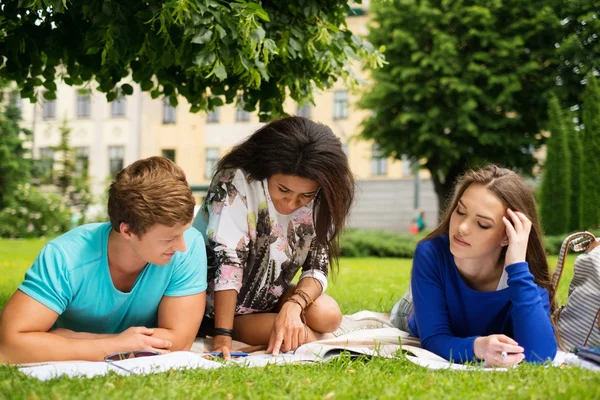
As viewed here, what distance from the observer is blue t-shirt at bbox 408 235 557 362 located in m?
3.74

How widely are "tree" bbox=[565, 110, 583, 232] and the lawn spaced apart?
18735 mm

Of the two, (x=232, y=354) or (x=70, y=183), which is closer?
(x=232, y=354)

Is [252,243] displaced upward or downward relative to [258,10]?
downward

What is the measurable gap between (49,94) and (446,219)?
4.06 meters

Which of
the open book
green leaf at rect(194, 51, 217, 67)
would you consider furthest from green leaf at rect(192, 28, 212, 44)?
the open book

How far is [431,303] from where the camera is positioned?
4.02 meters

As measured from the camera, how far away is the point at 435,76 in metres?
23.2

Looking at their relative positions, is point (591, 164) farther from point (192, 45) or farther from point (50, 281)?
point (50, 281)

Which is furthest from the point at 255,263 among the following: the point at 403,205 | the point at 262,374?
the point at 403,205

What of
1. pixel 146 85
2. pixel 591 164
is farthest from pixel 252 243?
pixel 591 164

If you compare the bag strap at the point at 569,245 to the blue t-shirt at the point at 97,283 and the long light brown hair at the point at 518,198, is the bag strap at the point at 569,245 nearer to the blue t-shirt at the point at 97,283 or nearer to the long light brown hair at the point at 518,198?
the long light brown hair at the point at 518,198

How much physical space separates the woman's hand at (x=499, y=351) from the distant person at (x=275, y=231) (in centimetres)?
98

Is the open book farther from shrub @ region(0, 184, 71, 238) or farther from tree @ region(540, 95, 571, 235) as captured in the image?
shrub @ region(0, 184, 71, 238)

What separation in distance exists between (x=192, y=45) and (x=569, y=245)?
113 inches
